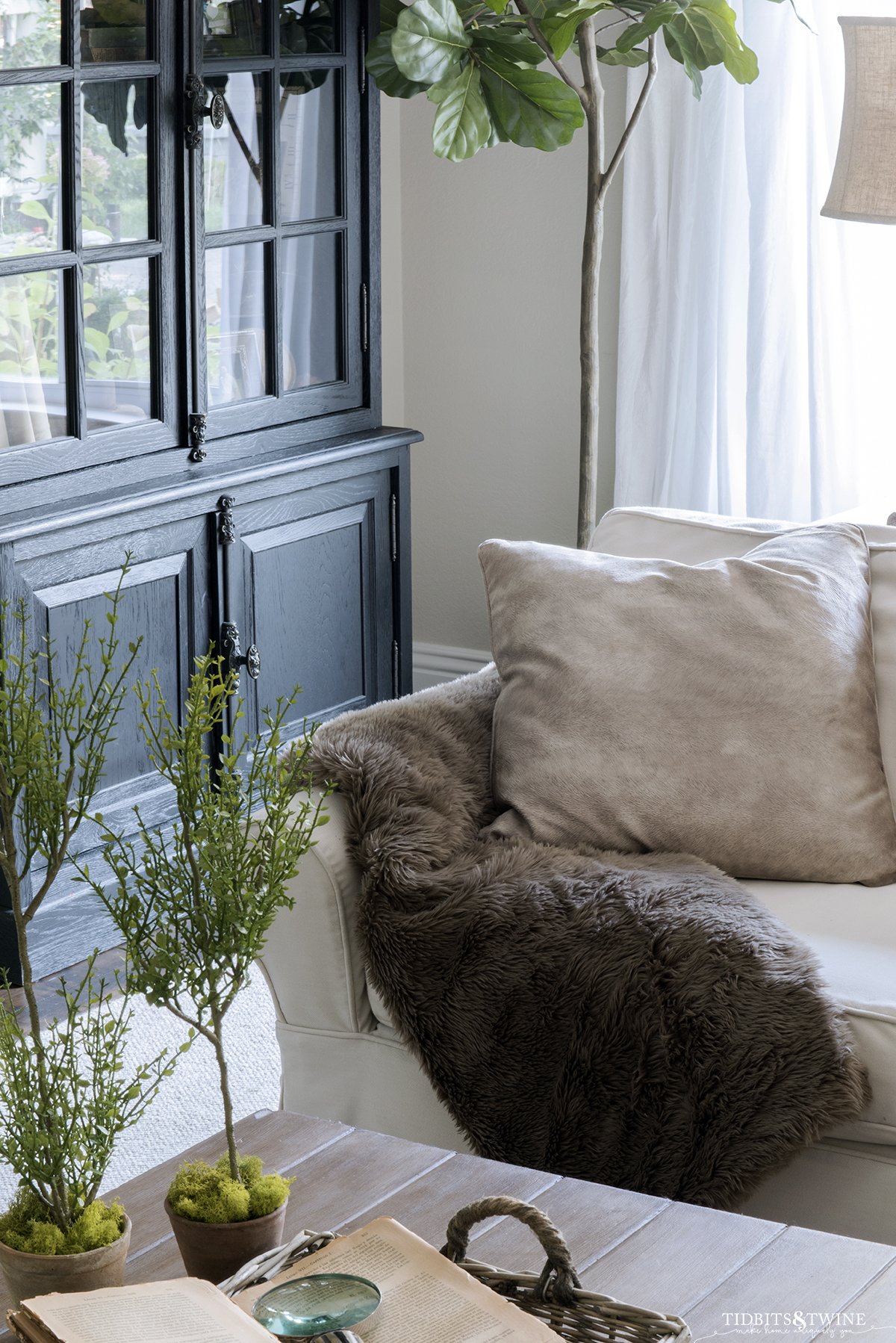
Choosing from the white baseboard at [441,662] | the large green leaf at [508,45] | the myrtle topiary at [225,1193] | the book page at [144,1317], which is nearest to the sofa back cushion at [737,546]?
the large green leaf at [508,45]

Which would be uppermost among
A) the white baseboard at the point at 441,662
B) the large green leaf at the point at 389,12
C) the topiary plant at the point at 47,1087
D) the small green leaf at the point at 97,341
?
the large green leaf at the point at 389,12

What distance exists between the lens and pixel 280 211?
2865mm

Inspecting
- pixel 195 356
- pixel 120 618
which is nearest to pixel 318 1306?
pixel 120 618

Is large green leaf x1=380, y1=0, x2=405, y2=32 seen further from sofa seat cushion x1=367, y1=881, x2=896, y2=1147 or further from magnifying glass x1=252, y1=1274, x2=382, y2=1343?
magnifying glass x1=252, y1=1274, x2=382, y2=1343

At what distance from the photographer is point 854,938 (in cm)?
171

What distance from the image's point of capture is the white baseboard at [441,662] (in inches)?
152

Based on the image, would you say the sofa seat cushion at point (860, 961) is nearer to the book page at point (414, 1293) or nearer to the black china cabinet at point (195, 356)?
the book page at point (414, 1293)

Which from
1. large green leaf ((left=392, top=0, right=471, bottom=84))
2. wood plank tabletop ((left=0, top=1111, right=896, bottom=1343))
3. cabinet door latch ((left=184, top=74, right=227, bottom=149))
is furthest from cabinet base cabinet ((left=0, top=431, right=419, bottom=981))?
wood plank tabletop ((left=0, top=1111, right=896, bottom=1343))

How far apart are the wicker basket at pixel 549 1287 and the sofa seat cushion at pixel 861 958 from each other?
1.98ft

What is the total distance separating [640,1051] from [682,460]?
2036mm

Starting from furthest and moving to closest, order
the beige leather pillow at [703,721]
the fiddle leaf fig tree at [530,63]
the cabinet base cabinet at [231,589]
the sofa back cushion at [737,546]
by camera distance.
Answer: the fiddle leaf fig tree at [530,63], the cabinet base cabinet at [231,589], the sofa back cushion at [737,546], the beige leather pillow at [703,721]

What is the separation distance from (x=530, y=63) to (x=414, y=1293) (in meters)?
2.35

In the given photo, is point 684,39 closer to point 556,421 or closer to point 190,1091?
point 556,421

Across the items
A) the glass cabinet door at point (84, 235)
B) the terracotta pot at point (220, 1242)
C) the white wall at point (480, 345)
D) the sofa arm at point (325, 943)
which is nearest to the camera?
the terracotta pot at point (220, 1242)
